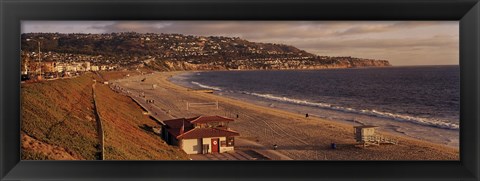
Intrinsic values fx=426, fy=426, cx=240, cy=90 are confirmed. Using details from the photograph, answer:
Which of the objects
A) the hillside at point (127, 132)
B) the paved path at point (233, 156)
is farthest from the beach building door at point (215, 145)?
the hillside at point (127, 132)

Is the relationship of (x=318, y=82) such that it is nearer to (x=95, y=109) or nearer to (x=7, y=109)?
(x=95, y=109)

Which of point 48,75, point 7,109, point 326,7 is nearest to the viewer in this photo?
point 326,7

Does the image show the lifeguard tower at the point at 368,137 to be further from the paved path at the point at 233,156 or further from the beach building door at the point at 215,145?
the beach building door at the point at 215,145

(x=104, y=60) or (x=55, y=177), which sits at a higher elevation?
(x=104, y=60)

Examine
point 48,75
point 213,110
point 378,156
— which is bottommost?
point 378,156

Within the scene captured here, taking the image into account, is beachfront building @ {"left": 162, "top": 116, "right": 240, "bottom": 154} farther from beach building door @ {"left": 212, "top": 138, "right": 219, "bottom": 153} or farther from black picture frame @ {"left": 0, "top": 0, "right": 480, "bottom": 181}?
black picture frame @ {"left": 0, "top": 0, "right": 480, "bottom": 181}

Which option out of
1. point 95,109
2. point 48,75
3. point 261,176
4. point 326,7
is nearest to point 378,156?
point 261,176

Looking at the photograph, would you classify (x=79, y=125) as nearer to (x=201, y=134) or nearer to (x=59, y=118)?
(x=59, y=118)
